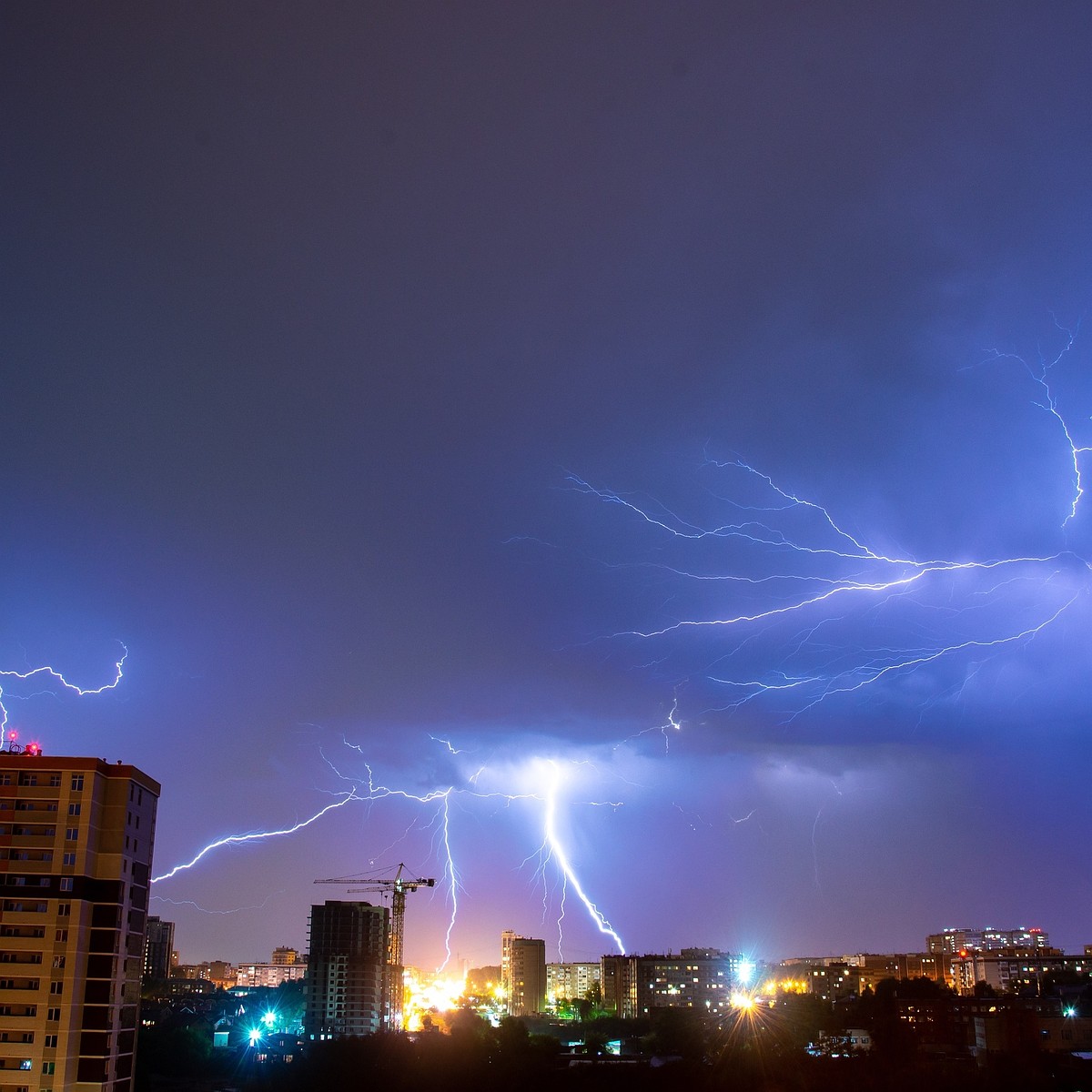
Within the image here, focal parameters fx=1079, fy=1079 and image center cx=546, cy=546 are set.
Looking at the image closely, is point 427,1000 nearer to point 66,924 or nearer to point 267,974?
point 267,974

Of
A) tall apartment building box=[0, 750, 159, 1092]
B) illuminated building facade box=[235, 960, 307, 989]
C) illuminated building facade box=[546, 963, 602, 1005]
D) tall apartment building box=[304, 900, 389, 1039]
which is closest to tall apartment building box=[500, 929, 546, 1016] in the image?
illuminated building facade box=[546, 963, 602, 1005]

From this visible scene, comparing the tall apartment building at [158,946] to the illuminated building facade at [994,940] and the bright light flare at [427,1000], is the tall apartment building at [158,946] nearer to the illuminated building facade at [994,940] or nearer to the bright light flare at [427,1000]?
the bright light flare at [427,1000]

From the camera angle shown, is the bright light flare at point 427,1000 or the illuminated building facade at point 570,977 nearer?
the bright light flare at point 427,1000

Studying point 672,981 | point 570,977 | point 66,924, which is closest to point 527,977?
point 570,977

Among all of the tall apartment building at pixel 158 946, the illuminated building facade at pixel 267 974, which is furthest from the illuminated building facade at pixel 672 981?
the illuminated building facade at pixel 267 974

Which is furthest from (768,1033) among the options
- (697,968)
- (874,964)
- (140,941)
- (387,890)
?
(874,964)

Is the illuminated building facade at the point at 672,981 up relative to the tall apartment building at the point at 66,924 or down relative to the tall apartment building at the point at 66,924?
down

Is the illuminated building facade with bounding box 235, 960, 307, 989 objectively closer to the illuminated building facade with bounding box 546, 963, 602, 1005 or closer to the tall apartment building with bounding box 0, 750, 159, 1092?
the illuminated building facade with bounding box 546, 963, 602, 1005

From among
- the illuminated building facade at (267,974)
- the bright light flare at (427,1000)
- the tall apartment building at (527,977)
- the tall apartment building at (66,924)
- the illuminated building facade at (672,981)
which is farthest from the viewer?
the illuminated building facade at (267,974)
